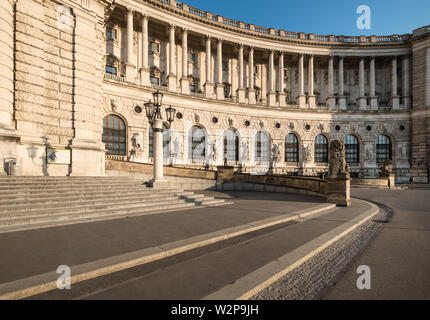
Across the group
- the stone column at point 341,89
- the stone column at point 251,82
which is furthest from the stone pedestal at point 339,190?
the stone column at point 341,89

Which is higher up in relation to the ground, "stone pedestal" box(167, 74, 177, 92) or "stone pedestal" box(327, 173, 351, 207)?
"stone pedestal" box(167, 74, 177, 92)

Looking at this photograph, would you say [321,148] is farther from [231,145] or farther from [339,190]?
[339,190]

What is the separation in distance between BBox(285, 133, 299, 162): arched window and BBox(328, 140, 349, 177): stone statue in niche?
22.5 metres

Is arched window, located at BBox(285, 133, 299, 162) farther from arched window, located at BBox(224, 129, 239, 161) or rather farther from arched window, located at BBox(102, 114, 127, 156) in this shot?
arched window, located at BBox(102, 114, 127, 156)

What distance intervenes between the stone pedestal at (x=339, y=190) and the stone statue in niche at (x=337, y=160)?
1.11 feet

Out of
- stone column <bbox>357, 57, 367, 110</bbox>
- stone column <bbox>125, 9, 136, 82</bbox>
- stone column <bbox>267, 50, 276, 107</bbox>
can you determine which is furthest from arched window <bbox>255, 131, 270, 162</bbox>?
stone column <bbox>125, 9, 136, 82</bbox>

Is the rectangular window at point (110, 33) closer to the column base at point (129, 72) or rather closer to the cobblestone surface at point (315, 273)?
the column base at point (129, 72)

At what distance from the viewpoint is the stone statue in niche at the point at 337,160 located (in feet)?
33.8

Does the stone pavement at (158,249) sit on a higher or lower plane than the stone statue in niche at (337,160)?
lower

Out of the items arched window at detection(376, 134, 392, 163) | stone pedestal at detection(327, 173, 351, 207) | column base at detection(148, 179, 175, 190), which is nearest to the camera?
stone pedestal at detection(327, 173, 351, 207)

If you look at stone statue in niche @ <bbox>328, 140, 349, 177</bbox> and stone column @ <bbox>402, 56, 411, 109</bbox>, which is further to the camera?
stone column @ <bbox>402, 56, 411, 109</bbox>

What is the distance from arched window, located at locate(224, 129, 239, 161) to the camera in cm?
2919

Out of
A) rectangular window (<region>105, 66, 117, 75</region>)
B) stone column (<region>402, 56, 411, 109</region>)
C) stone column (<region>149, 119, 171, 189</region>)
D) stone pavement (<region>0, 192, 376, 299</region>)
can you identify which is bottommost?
stone pavement (<region>0, 192, 376, 299</region>)
